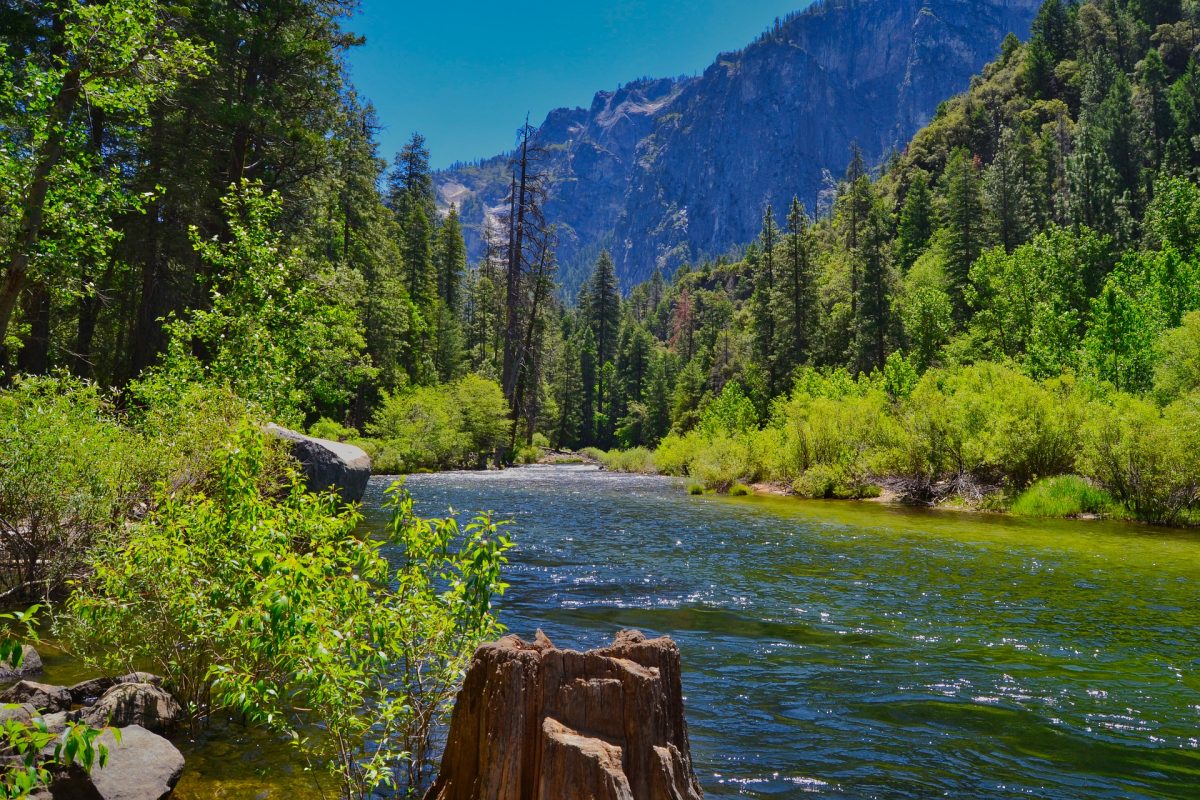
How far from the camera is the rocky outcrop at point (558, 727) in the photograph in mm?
3119

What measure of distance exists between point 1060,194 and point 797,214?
24.4 meters

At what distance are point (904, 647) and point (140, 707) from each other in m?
7.44

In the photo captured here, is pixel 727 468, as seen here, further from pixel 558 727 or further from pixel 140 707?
pixel 558 727

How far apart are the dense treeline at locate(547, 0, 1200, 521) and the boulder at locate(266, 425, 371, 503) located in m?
19.6

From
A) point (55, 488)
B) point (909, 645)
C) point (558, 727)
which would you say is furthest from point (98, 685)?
point (909, 645)

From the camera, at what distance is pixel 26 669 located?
6.14 meters

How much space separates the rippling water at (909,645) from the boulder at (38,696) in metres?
4.31

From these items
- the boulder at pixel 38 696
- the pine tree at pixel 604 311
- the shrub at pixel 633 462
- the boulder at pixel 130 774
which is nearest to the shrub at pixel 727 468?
the shrub at pixel 633 462

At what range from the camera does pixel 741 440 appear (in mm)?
35750

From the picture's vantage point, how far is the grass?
20.0 metres

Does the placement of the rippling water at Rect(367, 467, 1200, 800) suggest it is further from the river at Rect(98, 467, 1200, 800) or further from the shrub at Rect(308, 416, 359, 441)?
the shrub at Rect(308, 416, 359, 441)

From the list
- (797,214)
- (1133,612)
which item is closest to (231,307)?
(1133,612)

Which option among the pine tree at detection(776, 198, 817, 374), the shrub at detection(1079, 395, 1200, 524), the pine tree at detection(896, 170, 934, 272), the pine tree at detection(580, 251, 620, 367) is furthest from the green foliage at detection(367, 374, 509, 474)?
the pine tree at detection(580, 251, 620, 367)

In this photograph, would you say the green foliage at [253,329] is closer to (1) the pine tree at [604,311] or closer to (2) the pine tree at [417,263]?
(2) the pine tree at [417,263]
